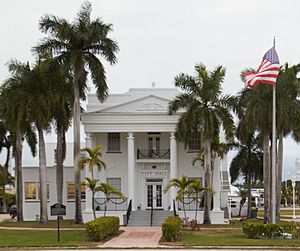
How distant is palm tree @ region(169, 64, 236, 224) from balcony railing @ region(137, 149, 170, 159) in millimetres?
5334

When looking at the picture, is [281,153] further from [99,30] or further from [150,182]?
[99,30]

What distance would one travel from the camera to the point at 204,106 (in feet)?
129

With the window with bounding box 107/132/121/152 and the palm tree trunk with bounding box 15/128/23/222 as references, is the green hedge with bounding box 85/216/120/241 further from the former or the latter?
the window with bounding box 107/132/121/152

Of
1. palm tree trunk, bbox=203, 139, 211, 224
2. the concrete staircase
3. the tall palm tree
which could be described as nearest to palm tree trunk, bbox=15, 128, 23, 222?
the tall palm tree

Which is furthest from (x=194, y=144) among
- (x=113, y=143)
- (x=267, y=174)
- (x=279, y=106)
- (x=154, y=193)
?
(x=279, y=106)

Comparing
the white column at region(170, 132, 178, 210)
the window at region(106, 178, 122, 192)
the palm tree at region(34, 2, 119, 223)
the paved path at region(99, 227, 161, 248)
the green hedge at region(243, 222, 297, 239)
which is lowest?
the paved path at region(99, 227, 161, 248)

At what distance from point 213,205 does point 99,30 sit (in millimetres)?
14638

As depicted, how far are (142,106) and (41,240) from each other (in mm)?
17911

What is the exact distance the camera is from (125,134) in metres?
45.8

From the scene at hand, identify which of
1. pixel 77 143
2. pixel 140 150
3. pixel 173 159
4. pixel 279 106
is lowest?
pixel 173 159

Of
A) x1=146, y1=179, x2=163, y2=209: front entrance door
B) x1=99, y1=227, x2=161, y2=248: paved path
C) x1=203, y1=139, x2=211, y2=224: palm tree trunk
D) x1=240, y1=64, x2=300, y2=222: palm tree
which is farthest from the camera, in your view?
x1=146, y1=179, x2=163, y2=209: front entrance door

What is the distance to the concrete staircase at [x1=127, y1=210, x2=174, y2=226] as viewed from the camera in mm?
39872

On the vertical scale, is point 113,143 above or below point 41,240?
above

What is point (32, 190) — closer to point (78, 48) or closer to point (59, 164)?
point (59, 164)
